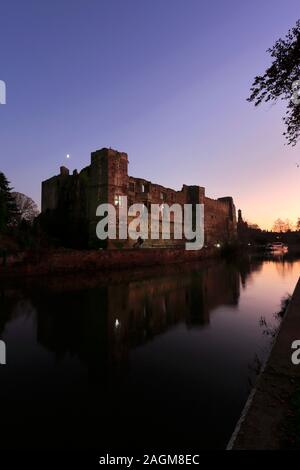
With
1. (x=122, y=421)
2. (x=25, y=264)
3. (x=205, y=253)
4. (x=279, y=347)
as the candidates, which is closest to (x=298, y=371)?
(x=279, y=347)

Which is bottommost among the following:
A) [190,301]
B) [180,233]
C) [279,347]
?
[190,301]

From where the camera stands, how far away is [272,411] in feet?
12.4

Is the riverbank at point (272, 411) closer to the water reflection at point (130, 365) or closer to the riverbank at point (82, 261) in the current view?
the water reflection at point (130, 365)

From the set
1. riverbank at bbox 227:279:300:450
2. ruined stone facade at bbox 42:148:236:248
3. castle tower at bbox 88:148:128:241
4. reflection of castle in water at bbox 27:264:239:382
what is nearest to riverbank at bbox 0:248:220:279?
ruined stone facade at bbox 42:148:236:248

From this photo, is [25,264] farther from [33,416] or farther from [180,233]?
[180,233]

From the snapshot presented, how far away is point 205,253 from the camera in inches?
1861

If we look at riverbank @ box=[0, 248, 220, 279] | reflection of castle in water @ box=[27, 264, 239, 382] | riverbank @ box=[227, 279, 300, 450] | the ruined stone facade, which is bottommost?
reflection of castle in water @ box=[27, 264, 239, 382]

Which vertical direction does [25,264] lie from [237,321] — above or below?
above

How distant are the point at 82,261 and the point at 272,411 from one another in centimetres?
2342

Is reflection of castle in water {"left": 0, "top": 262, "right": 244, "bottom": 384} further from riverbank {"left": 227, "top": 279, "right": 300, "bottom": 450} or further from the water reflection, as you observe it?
riverbank {"left": 227, "top": 279, "right": 300, "bottom": 450}

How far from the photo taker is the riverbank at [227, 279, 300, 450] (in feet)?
10.5

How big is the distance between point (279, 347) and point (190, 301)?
9721mm

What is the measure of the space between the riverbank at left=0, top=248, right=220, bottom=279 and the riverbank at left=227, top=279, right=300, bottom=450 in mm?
20369

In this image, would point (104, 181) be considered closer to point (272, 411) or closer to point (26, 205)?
point (26, 205)
